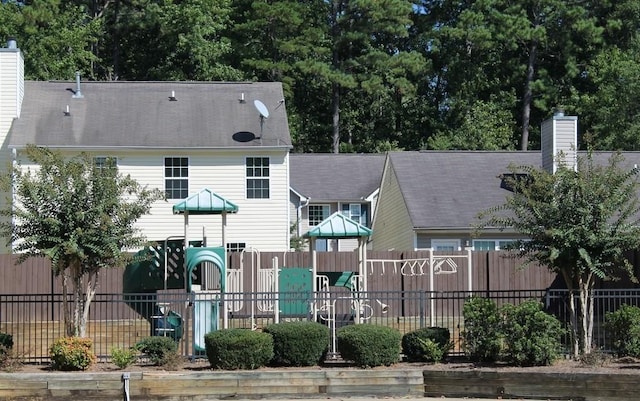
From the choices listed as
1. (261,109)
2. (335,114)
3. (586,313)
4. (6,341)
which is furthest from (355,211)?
(6,341)

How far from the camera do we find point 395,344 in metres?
21.0

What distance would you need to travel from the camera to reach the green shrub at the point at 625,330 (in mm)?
20969

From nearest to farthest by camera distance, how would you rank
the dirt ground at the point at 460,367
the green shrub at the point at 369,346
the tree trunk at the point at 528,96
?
the dirt ground at the point at 460,367 → the green shrub at the point at 369,346 → the tree trunk at the point at 528,96

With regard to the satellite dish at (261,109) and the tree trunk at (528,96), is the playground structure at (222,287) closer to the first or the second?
the satellite dish at (261,109)

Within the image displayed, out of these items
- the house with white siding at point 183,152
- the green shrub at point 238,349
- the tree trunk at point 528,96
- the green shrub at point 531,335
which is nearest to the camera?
the green shrub at point 531,335

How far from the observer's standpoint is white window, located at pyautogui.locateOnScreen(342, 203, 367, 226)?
48156 mm

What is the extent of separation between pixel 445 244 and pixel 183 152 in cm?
918

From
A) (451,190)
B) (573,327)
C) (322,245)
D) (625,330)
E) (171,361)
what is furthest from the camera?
(322,245)

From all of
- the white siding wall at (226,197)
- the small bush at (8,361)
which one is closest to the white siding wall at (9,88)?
the white siding wall at (226,197)

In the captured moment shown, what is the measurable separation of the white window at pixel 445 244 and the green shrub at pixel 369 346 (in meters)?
14.9

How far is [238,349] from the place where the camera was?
20.4m

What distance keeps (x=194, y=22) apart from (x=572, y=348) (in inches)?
1440

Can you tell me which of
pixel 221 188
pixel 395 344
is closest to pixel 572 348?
pixel 395 344

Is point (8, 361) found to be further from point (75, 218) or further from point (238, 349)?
point (238, 349)
